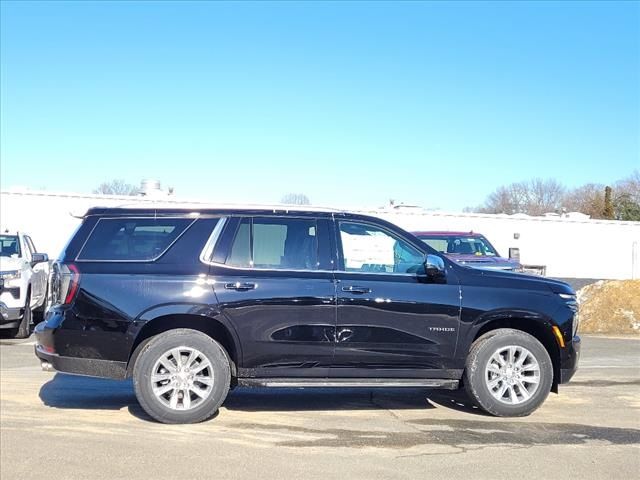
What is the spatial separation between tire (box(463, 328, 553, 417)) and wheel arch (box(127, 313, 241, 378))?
226 centimetres

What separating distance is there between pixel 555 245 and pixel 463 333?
2777 centimetres

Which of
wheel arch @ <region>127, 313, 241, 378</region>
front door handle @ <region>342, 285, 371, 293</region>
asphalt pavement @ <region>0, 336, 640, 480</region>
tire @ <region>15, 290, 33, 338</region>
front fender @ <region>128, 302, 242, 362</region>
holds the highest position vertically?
front door handle @ <region>342, 285, 371, 293</region>

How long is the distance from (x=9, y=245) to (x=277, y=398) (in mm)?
7477

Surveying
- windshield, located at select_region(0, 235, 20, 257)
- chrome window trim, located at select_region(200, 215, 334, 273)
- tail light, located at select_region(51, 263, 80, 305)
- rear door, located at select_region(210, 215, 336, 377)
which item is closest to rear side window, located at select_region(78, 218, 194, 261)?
tail light, located at select_region(51, 263, 80, 305)

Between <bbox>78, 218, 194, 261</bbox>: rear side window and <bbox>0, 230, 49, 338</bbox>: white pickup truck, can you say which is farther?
<bbox>0, 230, 49, 338</bbox>: white pickup truck

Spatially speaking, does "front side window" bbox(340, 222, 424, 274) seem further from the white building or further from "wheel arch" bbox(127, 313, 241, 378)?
the white building

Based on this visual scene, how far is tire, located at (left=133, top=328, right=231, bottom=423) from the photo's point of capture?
20.2 ft

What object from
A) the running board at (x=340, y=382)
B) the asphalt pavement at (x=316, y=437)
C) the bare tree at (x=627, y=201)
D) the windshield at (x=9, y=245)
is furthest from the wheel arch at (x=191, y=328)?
the bare tree at (x=627, y=201)

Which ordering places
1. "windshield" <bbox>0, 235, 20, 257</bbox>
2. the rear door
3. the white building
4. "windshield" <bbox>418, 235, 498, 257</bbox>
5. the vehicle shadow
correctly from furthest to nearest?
the white building
"windshield" <bbox>418, 235, 498, 257</bbox>
"windshield" <bbox>0, 235, 20, 257</bbox>
the vehicle shadow
the rear door

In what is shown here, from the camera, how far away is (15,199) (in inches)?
987

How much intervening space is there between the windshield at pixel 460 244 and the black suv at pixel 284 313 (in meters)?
8.65

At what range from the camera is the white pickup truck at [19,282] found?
443 inches

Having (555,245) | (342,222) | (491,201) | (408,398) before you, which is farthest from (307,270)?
(491,201)

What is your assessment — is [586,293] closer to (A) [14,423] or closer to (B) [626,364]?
(B) [626,364]
